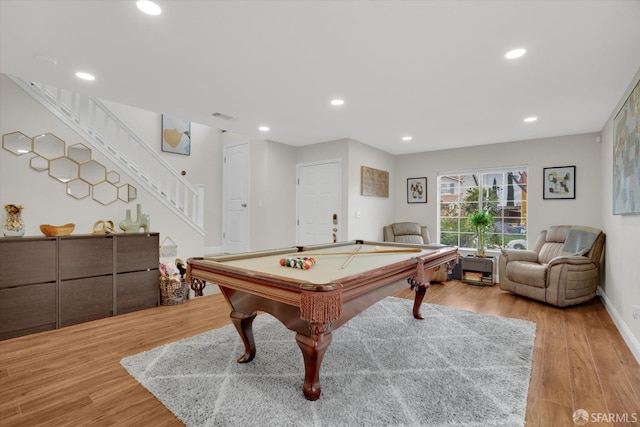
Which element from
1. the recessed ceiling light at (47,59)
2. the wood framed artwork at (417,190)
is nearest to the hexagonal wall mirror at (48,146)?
the recessed ceiling light at (47,59)

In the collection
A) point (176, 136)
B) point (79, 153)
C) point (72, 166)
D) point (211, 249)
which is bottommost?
point (211, 249)

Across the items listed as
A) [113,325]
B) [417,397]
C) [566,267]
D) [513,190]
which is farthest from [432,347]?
[513,190]

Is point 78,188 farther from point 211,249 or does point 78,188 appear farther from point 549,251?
point 549,251

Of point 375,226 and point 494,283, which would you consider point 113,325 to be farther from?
point 494,283

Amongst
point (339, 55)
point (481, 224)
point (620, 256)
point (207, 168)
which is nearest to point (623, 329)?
point (620, 256)

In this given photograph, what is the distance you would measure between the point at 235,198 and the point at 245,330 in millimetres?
4163

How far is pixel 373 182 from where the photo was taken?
221 inches

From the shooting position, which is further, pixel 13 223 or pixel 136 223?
pixel 136 223

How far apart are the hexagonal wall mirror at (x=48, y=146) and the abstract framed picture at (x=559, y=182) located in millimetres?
6818

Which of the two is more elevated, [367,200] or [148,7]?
[148,7]

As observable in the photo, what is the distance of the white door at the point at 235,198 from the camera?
19.0 ft

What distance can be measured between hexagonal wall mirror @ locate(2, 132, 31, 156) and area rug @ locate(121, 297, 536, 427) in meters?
2.85

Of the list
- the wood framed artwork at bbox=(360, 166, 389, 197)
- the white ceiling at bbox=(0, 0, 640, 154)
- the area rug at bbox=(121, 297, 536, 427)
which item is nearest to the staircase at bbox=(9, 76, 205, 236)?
the white ceiling at bbox=(0, 0, 640, 154)

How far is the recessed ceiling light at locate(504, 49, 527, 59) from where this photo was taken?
227 cm
